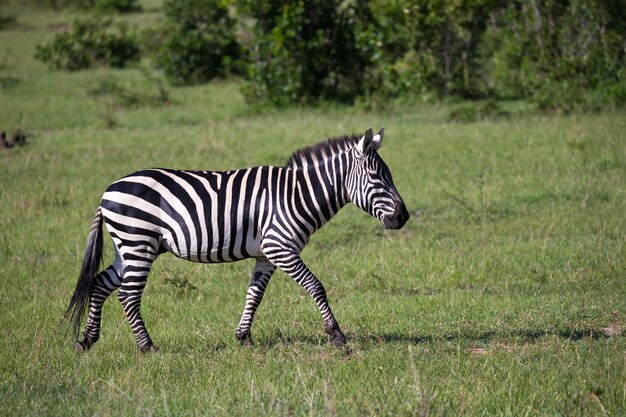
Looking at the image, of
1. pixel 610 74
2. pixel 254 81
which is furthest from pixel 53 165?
pixel 610 74

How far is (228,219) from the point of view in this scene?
7.19 m

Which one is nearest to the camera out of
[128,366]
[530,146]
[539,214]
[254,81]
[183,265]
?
[128,366]

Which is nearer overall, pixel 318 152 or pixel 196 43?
pixel 318 152

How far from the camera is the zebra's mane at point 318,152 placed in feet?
24.4

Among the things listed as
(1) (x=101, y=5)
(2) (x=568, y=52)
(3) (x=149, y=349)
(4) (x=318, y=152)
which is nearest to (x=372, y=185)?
(4) (x=318, y=152)

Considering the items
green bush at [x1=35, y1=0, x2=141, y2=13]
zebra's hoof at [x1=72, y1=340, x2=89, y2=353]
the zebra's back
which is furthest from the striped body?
green bush at [x1=35, y1=0, x2=141, y2=13]

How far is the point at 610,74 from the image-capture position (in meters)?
17.6

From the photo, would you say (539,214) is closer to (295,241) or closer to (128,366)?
→ (295,241)

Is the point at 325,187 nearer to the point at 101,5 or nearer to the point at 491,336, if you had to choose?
the point at 491,336

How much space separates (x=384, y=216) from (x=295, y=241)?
0.72 m

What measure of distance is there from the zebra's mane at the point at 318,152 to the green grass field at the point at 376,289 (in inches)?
53.1

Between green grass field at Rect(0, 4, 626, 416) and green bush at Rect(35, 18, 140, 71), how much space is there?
26.0 ft

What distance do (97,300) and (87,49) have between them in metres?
19.4

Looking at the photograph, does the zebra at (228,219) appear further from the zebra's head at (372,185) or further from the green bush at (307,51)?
the green bush at (307,51)
